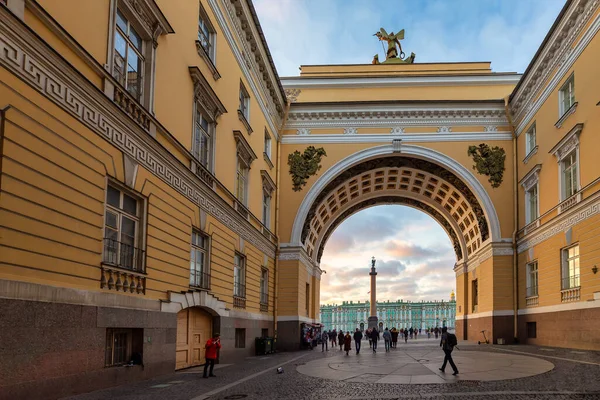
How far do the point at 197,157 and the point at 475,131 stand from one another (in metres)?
20.5

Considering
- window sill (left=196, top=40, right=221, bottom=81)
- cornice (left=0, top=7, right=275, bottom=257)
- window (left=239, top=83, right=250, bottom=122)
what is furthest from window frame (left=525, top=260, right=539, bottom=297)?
cornice (left=0, top=7, right=275, bottom=257)

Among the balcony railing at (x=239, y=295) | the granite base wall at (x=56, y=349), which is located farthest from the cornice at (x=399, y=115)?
the granite base wall at (x=56, y=349)

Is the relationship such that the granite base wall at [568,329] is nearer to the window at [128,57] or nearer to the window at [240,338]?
the window at [240,338]

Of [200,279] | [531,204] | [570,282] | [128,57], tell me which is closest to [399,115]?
[531,204]

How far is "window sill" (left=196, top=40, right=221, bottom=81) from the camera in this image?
18.2 m

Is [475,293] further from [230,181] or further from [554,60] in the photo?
[230,181]

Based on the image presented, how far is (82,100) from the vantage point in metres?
11.0

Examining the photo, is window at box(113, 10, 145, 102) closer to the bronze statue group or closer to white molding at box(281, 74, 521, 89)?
the bronze statue group

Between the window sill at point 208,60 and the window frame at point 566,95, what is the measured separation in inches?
561

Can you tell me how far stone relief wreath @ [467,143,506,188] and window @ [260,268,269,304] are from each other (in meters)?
13.2

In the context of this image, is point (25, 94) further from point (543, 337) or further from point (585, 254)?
point (543, 337)

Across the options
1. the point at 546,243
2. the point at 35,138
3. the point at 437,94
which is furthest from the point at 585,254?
the point at 35,138

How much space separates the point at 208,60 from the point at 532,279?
67.1ft

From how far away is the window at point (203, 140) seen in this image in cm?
1881
